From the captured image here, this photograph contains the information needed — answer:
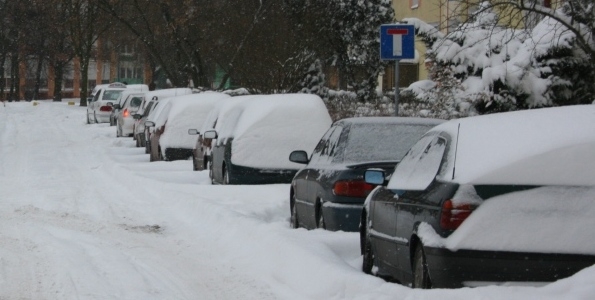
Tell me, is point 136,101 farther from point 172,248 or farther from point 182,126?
point 172,248

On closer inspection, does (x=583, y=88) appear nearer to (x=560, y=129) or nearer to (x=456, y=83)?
(x=456, y=83)

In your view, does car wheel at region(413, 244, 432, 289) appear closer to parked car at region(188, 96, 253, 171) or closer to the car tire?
the car tire

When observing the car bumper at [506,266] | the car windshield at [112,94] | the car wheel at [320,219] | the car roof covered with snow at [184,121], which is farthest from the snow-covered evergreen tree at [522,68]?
the car windshield at [112,94]

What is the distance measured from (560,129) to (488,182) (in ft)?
2.20

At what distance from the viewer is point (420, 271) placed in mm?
8125

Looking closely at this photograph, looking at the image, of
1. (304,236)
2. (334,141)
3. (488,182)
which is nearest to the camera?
(488,182)

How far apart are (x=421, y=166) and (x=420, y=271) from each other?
0.98 m

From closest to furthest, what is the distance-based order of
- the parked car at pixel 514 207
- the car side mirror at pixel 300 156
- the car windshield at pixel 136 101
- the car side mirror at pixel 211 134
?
the parked car at pixel 514 207 < the car side mirror at pixel 300 156 < the car side mirror at pixel 211 134 < the car windshield at pixel 136 101

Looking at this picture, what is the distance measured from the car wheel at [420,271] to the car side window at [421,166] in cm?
45

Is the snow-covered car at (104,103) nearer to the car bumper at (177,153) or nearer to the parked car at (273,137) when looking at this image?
the car bumper at (177,153)

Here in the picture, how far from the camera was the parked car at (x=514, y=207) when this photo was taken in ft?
24.0

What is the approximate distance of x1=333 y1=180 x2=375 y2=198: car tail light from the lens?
12055 millimetres

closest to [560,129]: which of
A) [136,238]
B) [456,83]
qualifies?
[136,238]

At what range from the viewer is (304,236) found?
11.5 m
